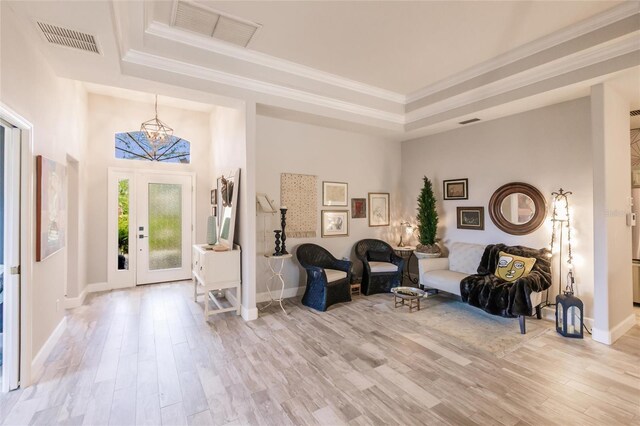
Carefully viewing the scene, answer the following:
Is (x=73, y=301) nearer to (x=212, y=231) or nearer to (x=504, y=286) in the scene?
(x=212, y=231)

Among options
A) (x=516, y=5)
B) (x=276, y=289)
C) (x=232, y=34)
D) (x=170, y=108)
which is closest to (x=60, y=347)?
(x=276, y=289)

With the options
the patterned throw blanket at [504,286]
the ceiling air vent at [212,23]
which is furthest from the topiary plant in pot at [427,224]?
the ceiling air vent at [212,23]

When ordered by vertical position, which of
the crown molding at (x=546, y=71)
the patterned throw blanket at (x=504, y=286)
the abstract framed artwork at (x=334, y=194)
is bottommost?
the patterned throw blanket at (x=504, y=286)

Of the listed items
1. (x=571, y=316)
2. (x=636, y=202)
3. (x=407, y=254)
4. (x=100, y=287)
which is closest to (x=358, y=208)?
(x=407, y=254)

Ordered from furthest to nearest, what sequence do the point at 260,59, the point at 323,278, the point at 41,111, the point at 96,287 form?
1. the point at 96,287
2. the point at 323,278
3. the point at 260,59
4. the point at 41,111

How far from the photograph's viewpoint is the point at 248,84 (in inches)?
154

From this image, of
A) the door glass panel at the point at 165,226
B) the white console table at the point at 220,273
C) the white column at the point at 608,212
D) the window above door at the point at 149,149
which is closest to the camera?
the white column at the point at 608,212

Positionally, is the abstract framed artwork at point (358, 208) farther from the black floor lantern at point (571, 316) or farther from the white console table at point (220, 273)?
the black floor lantern at point (571, 316)

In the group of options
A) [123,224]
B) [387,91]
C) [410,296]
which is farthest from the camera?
[123,224]

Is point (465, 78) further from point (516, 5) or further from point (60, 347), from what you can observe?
point (60, 347)

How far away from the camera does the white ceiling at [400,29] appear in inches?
113

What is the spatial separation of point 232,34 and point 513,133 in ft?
13.5

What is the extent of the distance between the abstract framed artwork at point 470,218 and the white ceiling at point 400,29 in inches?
86.8

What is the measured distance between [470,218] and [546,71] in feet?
7.62
